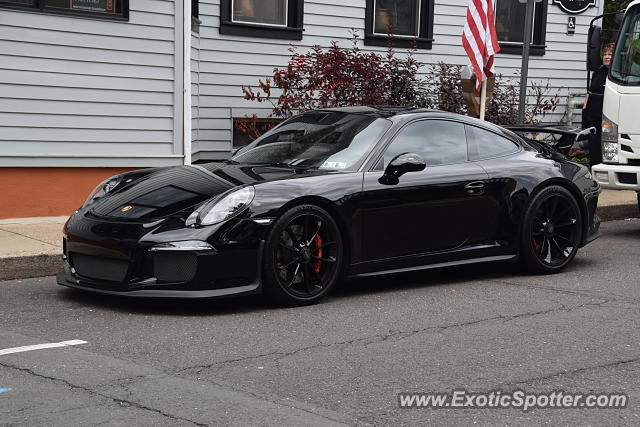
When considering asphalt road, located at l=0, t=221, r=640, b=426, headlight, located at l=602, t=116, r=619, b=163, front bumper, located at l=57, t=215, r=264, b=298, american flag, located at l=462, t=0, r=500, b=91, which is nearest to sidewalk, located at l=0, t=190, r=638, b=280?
asphalt road, located at l=0, t=221, r=640, b=426

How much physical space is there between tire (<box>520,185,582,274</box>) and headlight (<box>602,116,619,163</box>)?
9.21 feet

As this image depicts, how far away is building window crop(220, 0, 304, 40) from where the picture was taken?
43.7 feet

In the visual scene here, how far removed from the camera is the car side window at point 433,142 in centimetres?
743

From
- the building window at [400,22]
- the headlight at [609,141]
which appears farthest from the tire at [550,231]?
the building window at [400,22]

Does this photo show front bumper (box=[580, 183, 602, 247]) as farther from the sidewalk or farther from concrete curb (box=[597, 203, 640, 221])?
the sidewalk

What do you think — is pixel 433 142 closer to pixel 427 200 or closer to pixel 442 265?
pixel 427 200

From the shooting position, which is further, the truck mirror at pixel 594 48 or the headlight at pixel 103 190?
the truck mirror at pixel 594 48

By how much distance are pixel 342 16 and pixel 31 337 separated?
9683mm

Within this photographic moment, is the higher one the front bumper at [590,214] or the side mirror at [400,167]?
the side mirror at [400,167]

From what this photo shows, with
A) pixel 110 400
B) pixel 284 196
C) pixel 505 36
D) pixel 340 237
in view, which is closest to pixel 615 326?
pixel 340 237

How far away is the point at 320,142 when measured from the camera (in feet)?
24.6

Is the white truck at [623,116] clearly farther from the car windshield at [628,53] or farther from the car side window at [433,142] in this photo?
the car side window at [433,142]

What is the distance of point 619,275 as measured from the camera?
8227 mm

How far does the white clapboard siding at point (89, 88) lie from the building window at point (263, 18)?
2.35 m
